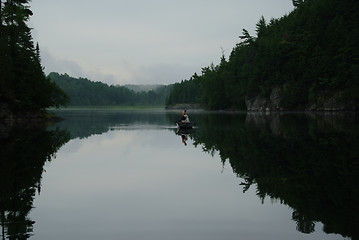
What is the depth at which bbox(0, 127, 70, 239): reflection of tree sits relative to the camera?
1042 centimetres

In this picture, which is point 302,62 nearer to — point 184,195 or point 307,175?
point 307,175

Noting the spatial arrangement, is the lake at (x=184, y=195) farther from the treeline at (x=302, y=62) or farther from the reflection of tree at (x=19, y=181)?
the treeline at (x=302, y=62)

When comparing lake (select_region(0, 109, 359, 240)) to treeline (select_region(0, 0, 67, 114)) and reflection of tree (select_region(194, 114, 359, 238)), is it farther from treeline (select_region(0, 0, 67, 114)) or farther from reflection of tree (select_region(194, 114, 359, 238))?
treeline (select_region(0, 0, 67, 114))

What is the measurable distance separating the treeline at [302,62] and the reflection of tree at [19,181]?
73368 mm

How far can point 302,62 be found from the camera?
103 metres

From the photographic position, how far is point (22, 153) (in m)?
24.6

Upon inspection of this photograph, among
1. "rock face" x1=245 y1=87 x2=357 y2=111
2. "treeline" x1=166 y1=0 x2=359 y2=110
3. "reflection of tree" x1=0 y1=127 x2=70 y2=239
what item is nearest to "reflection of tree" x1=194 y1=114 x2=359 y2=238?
"reflection of tree" x1=0 y1=127 x2=70 y2=239

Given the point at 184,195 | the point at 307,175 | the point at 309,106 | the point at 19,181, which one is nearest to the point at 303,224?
the point at 184,195

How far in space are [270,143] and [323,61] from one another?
247ft

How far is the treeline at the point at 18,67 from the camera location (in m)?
58.7

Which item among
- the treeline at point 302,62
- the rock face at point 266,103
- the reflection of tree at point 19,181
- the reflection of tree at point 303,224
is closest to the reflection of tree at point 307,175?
the reflection of tree at point 303,224

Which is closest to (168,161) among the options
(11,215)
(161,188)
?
(161,188)

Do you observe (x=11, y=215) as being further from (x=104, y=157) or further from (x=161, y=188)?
(x=104, y=157)

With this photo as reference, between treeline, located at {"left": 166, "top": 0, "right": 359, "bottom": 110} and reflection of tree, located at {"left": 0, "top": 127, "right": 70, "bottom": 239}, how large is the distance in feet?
241
